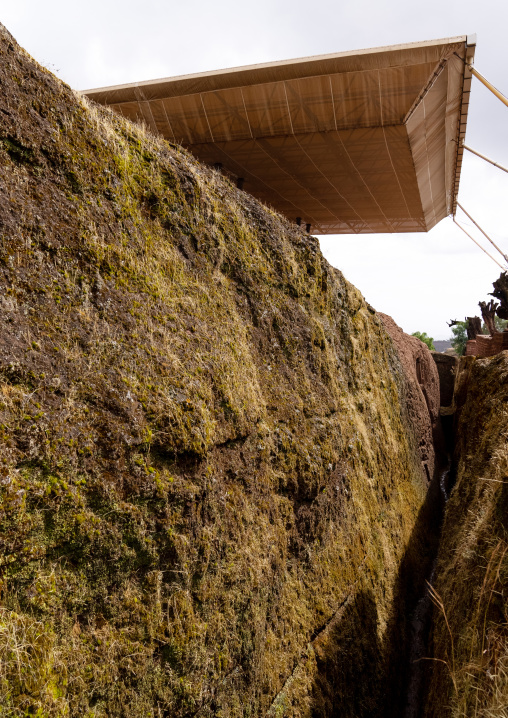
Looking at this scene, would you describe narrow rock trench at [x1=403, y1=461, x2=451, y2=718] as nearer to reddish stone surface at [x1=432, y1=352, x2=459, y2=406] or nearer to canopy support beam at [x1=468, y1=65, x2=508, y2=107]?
canopy support beam at [x1=468, y1=65, x2=508, y2=107]

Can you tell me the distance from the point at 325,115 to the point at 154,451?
33.4 feet

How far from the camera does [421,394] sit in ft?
58.8

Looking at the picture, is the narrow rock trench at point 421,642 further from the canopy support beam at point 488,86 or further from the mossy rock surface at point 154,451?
the canopy support beam at point 488,86

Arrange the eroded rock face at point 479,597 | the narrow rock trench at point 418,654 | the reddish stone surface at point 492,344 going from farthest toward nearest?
the reddish stone surface at point 492,344, the narrow rock trench at point 418,654, the eroded rock face at point 479,597

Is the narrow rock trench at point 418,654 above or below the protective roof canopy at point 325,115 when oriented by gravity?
below

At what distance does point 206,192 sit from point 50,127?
8.61ft

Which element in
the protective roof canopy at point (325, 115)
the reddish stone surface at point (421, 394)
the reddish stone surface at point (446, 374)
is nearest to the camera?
the protective roof canopy at point (325, 115)

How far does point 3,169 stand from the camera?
384 cm

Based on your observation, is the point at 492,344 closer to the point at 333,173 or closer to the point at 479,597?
the point at 333,173

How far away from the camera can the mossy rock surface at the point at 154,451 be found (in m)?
3.41

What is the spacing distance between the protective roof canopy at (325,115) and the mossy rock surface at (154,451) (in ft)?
15.8

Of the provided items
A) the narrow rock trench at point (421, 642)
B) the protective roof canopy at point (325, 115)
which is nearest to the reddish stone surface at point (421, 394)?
the narrow rock trench at point (421, 642)

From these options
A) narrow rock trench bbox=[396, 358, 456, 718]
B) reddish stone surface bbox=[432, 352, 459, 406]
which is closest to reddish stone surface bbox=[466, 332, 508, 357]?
reddish stone surface bbox=[432, 352, 459, 406]

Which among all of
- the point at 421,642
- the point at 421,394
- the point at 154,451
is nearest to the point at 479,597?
the point at 154,451
